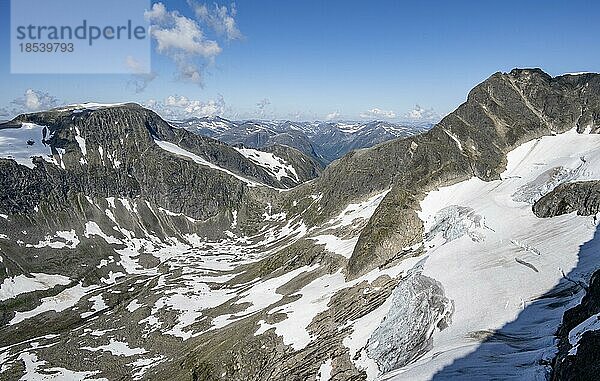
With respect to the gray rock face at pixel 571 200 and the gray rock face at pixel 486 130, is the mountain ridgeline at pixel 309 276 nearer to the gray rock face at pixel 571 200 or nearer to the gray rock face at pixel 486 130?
the gray rock face at pixel 571 200

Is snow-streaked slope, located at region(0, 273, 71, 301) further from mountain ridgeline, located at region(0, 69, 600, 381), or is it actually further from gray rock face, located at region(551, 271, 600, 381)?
gray rock face, located at region(551, 271, 600, 381)

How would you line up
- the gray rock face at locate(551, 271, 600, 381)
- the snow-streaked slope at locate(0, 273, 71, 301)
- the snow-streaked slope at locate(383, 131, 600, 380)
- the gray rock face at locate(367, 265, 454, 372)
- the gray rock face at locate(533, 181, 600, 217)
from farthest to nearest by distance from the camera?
the snow-streaked slope at locate(0, 273, 71, 301), the gray rock face at locate(533, 181, 600, 217), the gray rock face at locate(367, 265, 454, 372), the snow-streaked slope at locate(383, 131, 600, 380), the gray rock face at locate(551, 271, 600, 381)

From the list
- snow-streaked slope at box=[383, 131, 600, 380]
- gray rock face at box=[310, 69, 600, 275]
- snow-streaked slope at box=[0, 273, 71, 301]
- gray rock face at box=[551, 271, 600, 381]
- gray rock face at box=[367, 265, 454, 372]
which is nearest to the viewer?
gray rock face at box=[551, 271, 600, 381]

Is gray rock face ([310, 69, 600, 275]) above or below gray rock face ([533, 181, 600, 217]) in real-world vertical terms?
above

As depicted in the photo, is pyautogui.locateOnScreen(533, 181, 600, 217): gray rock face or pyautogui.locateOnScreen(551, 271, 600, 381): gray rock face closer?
pyautogui.locateOnScreen(551, 271, 600, 381): gray rock face

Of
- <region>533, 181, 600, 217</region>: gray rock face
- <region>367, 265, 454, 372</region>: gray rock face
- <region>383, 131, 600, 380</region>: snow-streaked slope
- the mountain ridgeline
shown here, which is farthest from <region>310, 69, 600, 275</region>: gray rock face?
<region>367, 265, 454, 372</region>: gray rock face

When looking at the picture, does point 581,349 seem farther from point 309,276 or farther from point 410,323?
point 309,276

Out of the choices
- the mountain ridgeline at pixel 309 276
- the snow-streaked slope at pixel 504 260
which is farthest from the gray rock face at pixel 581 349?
the snow-streaked slope at pixel 504 260

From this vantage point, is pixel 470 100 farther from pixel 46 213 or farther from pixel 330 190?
pixel 46 213
